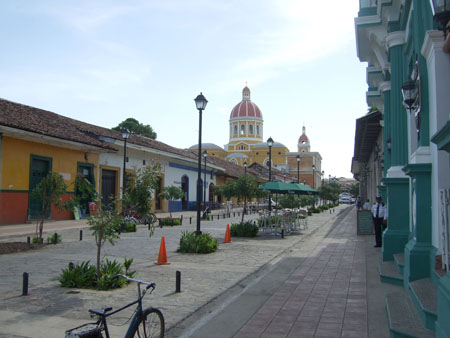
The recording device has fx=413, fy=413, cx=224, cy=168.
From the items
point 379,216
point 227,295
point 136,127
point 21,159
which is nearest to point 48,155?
point 21,159

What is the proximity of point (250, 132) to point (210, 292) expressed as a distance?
92244 mm

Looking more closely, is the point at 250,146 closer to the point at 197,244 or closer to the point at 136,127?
the point at 136,127

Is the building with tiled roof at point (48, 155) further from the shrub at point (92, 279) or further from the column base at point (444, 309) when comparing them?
the column base at point (444, 309)

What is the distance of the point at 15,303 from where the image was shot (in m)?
6.63

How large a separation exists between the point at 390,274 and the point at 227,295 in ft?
10.5

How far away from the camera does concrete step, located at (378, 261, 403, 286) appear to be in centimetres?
775

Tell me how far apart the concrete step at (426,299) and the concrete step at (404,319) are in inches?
3.3

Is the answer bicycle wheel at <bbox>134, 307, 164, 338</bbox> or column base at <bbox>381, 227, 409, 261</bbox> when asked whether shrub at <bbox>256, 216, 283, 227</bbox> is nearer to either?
column base at <bbox>381, 227, 409, 261</bbox>

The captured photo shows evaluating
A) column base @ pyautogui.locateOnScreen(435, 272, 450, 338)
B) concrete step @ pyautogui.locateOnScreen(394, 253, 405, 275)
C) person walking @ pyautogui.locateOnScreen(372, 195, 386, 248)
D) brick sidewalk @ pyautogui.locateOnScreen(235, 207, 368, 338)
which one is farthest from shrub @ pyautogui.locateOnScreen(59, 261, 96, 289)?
person walking @ pyautogui.locateOnScreen(372, 195, 386, 248)

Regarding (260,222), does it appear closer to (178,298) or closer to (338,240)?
(338,240)

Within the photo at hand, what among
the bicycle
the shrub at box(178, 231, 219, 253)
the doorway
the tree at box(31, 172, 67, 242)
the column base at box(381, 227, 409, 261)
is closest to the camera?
the bicycle

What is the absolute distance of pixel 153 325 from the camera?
15.7 ft

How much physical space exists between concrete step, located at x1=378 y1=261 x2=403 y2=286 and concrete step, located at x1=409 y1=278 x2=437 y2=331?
179 cm

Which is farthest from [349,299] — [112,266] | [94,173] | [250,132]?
[250,132]
